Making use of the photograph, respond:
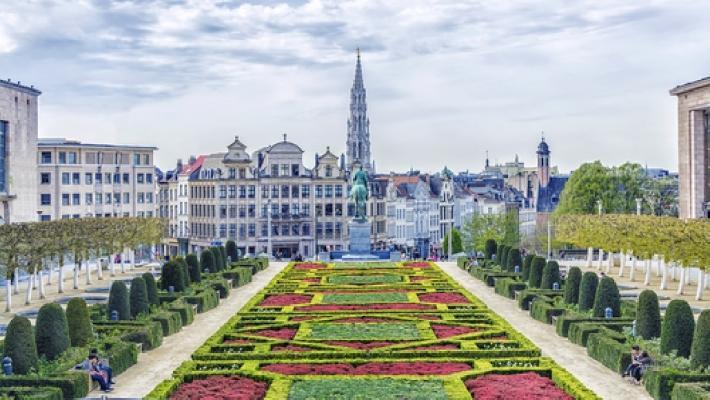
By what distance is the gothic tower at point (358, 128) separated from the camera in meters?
166

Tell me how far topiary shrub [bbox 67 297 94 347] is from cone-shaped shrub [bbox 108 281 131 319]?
5.69 m

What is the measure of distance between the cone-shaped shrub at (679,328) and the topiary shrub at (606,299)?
880 centimetres

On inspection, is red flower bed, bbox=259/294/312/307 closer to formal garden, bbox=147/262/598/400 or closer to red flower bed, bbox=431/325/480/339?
formal garden, bbox=147/262/598/400

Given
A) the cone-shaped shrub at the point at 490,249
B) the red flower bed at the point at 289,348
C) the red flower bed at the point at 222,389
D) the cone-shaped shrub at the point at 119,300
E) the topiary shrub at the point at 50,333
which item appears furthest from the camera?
the cone-shaped shrub at the point at 490,249

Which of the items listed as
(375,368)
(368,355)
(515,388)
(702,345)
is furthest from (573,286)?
(515,388)

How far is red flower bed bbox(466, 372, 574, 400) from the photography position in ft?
87.7

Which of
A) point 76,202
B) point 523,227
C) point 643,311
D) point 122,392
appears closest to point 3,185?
point 76,202

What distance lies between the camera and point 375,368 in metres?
30.5

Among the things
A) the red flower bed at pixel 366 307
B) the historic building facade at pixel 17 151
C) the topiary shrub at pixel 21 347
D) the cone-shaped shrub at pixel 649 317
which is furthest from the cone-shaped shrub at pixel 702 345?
the historic building facade at pixel 17 151

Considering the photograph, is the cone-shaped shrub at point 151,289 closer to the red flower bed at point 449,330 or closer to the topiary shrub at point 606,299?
the red flower bed at point 449,330

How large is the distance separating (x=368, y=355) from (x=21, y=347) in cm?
1101

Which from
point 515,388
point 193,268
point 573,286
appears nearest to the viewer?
point 515,388

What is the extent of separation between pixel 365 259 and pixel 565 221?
1700cm

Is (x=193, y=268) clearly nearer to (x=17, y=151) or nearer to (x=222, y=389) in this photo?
(x=17, y=151)
